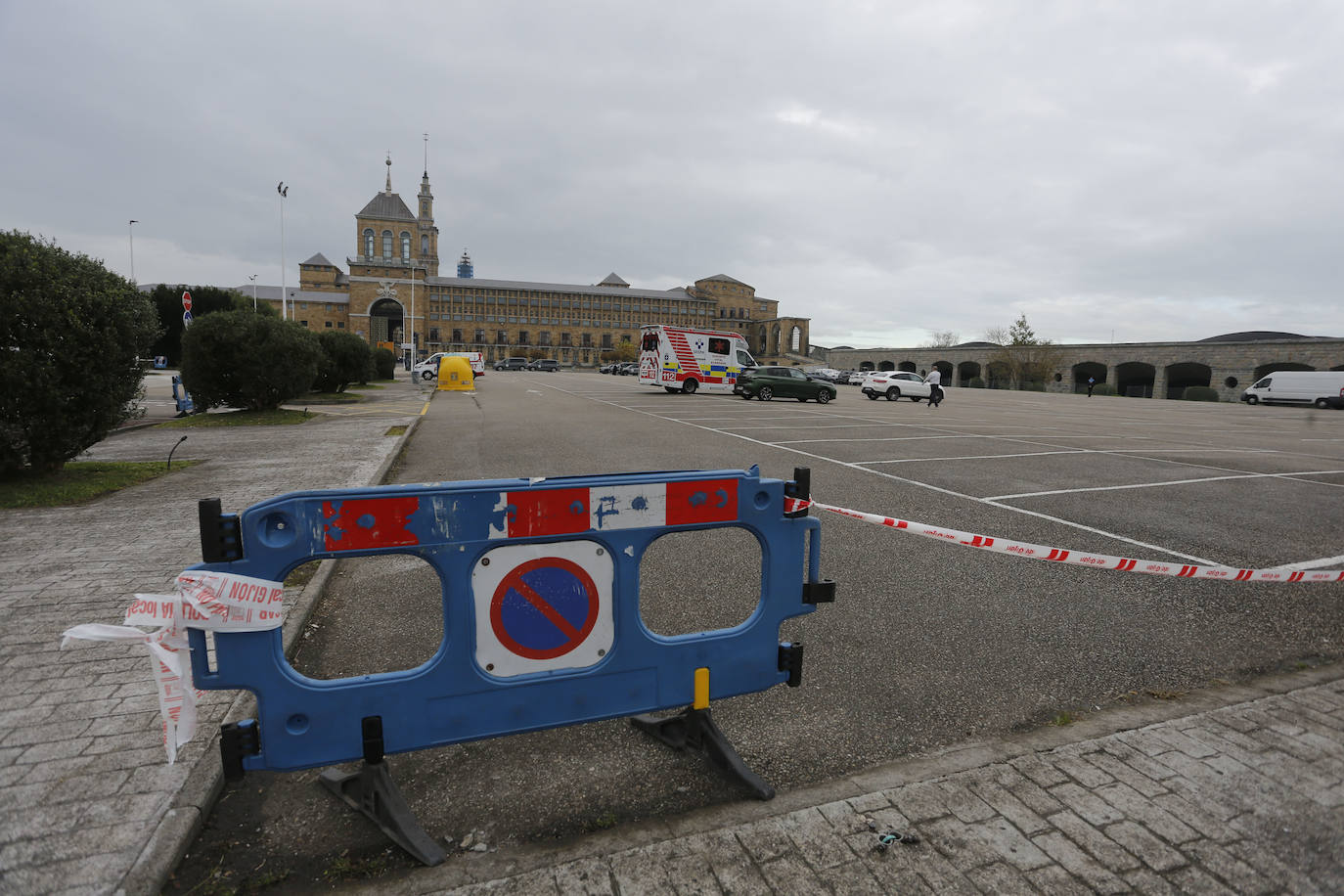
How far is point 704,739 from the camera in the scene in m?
2.96

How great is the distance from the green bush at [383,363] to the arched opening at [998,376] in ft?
193

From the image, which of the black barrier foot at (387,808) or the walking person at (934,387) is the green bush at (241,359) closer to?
the black barrier foot at (387,808)

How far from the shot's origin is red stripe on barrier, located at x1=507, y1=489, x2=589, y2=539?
2570mm

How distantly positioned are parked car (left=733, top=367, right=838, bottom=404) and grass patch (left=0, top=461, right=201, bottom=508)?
72.2ft

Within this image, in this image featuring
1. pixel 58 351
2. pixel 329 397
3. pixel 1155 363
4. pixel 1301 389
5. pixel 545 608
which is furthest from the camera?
pixel 1155 363

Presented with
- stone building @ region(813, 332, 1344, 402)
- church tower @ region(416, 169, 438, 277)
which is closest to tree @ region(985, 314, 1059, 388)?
stone building @ region(813, 332, 1344, 402)

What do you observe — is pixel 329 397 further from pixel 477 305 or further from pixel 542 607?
pixel 477 305

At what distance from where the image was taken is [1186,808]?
2.63 metres

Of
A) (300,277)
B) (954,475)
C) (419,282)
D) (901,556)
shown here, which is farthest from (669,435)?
(300,277)

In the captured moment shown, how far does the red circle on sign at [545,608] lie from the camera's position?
2629 millimetres

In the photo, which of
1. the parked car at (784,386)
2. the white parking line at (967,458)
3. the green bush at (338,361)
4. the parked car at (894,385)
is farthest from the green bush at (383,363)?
the white parking line at (967,458)

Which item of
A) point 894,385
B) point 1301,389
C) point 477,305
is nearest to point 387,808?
point 894,385

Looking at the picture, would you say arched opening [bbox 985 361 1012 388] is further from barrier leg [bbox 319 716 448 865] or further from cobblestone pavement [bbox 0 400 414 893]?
barrier leg [bbox 319 716 448 865]

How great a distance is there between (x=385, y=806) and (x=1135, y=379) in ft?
258
